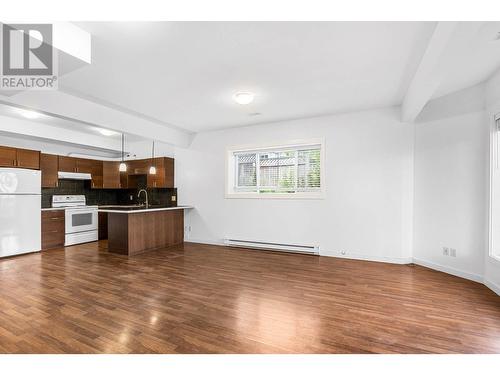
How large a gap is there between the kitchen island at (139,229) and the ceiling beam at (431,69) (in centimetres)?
484

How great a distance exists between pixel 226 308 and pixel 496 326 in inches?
96.6

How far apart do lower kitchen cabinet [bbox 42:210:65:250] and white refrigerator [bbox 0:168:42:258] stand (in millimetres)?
186

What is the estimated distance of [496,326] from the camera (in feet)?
7.32

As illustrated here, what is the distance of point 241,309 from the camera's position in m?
2.57

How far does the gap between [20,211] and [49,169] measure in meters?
1.20

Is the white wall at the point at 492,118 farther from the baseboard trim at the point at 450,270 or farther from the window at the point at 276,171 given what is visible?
the window at the point at 276,171

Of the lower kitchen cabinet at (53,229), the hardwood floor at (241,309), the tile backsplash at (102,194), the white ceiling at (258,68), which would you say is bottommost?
the hardwood floor at (241,309)

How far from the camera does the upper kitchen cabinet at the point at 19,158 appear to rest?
15.4 feet

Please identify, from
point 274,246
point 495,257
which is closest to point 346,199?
point 274,246

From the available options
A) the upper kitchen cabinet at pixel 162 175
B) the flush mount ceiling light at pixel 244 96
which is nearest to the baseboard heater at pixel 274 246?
the upper kitchen cabinet at pixel 162 175

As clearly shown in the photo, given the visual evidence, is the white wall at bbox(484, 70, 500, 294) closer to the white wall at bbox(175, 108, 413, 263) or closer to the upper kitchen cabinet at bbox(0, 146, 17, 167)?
the white wall at bbox(175, 108, 413, 263)

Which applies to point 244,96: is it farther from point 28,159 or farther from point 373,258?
point 28,159

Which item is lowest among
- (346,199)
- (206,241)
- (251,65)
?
(206,241)

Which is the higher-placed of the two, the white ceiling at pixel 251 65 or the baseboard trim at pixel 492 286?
the white ceiling at pixel 251 65
